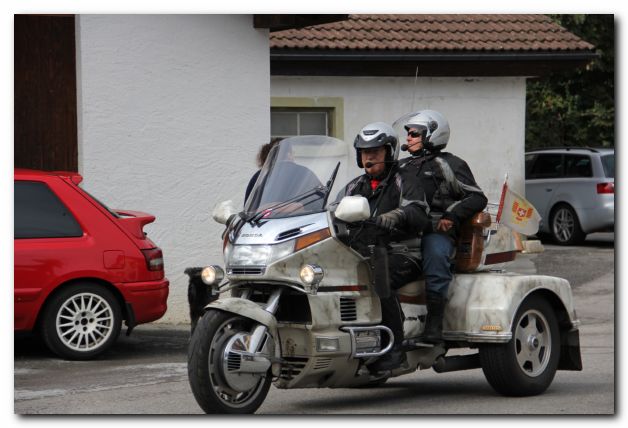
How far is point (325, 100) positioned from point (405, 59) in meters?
1.25

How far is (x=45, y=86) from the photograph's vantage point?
13578mm

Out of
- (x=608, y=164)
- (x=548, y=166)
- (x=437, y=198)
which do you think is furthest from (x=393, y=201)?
(x=548, y=166)

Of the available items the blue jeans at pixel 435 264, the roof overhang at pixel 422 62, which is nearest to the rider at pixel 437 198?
the blue jeans at pixel 435 264

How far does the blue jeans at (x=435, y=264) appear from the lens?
859 centimetres

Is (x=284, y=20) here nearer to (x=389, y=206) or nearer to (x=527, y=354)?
(x=389, y=206)

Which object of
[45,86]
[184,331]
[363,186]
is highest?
[45,86]

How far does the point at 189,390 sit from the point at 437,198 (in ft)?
7.42

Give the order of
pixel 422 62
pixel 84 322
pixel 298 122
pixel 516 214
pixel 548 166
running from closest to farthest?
1. pixel 516 214
2. pixel 84 322
3. pixel 298 122
4. pixel 422 62
5. pixel 548 166

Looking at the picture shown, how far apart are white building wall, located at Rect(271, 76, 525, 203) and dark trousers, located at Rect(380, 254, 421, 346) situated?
34.1ft

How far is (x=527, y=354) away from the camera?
903 cm

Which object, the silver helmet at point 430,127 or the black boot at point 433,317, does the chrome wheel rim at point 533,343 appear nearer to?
the black boot at point 433,317

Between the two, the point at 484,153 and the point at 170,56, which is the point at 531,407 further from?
the point at 484,153

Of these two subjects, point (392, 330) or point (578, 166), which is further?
point (578, 166)

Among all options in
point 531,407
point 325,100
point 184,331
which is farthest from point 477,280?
point 325,100
